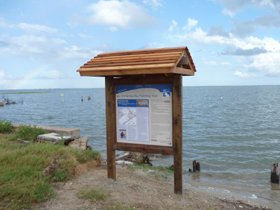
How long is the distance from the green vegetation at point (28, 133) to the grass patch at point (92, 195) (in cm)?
530

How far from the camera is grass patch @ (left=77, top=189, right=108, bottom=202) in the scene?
5.84 m

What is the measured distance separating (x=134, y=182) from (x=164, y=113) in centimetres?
170

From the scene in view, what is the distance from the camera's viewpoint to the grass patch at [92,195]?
5836 millimetres

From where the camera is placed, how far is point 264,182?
13.7 m

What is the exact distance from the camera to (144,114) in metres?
6.85

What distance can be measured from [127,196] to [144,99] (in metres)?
1.90

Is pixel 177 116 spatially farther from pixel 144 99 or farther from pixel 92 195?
pixel 92 195

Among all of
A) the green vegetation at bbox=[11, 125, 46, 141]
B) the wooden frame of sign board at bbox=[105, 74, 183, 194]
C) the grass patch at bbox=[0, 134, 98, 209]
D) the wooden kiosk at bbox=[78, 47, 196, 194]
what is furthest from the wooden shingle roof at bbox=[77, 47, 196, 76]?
the green vegetation at bbox=[11, 125, 46, 141]

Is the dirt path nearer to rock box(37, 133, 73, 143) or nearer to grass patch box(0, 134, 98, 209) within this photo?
grass patch box(0, 134, 98, 209)

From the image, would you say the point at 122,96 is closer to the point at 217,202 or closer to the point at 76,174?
the point at 76,174

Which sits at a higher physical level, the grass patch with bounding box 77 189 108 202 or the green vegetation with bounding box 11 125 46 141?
the green vegetation with bounding box 11 125 46 141

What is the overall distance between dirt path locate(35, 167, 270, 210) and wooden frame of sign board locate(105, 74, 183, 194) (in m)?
0.34

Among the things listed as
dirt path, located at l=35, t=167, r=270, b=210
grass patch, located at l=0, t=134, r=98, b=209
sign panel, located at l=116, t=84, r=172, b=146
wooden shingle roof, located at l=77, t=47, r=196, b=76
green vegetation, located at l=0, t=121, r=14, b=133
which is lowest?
dirt path, located at l=35, t=167, r=270, b=210

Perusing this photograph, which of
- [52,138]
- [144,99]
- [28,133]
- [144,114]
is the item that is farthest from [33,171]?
[28,133]
